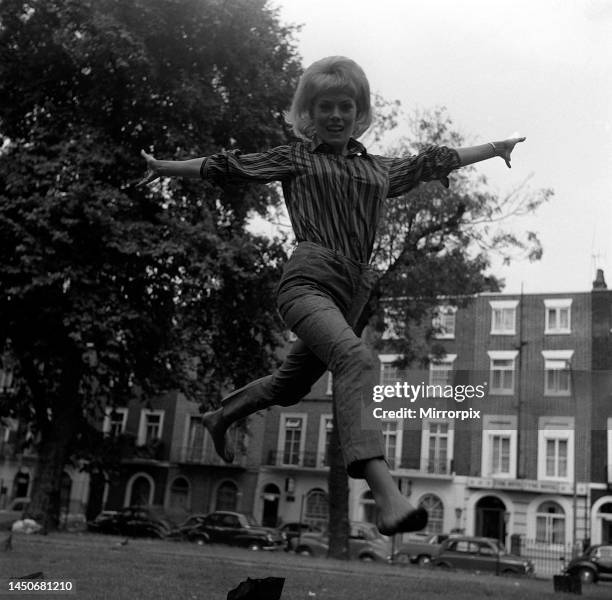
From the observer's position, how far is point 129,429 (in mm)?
50844

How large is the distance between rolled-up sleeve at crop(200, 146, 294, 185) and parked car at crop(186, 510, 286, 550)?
28697 millimetres

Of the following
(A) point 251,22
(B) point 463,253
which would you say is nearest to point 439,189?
(B) point 463,253

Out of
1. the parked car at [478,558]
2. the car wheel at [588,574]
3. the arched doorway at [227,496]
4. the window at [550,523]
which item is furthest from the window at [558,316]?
the arched doorway at [227,496]

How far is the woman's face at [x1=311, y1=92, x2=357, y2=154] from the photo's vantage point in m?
4.11

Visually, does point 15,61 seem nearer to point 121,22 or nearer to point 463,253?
point 121,22

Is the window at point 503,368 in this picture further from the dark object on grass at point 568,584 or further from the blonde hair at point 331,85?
the blonde hair at point 331,85

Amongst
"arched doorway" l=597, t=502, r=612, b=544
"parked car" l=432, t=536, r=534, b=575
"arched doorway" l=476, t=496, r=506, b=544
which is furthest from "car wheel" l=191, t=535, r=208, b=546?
"arched doorway" l=597, t=502, r=612, b=544

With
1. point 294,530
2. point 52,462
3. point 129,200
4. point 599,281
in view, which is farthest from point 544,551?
point 129,200

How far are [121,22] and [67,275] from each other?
6491 mm

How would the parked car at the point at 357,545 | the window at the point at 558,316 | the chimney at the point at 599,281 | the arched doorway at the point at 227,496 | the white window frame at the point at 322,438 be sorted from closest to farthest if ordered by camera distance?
the parked car at the point at 357,545
the window at the point at 558,316
the chimney at the point at 599,281
the white window frame at the point at 322,438
the arched doorway at the point at 227,496

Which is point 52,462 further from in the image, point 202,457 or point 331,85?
point 202,457

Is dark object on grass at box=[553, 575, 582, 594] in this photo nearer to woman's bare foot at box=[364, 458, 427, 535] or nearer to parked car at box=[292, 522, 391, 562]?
woman's bare foot at box=[364, 458, 427, 535]

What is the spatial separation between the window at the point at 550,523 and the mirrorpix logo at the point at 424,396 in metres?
38.8

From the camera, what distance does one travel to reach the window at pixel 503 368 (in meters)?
42.2
